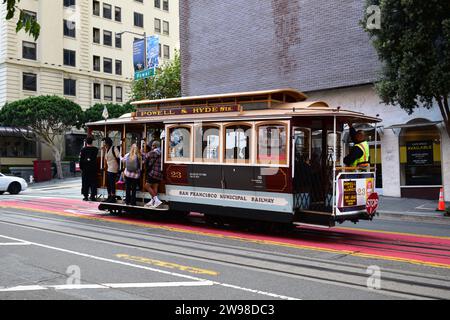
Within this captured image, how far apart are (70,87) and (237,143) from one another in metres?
40.1

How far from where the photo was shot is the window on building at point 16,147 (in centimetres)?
4144

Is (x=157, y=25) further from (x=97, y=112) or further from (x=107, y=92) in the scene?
(x=97, y=112)

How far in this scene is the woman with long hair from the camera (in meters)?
12.1

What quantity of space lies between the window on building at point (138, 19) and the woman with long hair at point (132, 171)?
44681 mm

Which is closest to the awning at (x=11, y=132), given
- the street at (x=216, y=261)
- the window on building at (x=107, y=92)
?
the window on building at (x=107, y=92)

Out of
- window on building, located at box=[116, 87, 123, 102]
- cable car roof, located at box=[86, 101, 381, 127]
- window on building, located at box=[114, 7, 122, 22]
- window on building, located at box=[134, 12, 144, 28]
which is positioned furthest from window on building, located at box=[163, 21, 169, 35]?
cable car roof, located at box=[86, 101, 381, 127]

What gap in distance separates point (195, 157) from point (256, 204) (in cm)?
194

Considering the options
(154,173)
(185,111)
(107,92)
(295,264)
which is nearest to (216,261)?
(295,264)

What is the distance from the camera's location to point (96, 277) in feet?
20.8

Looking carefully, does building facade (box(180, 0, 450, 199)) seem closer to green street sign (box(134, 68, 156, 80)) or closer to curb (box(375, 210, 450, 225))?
green street sign (box(134, 68, 156, 80))

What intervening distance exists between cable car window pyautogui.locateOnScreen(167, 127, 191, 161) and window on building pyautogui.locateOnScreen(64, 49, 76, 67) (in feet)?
126

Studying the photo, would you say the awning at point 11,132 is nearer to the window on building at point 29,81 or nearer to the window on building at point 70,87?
the window on building at point 29,81
